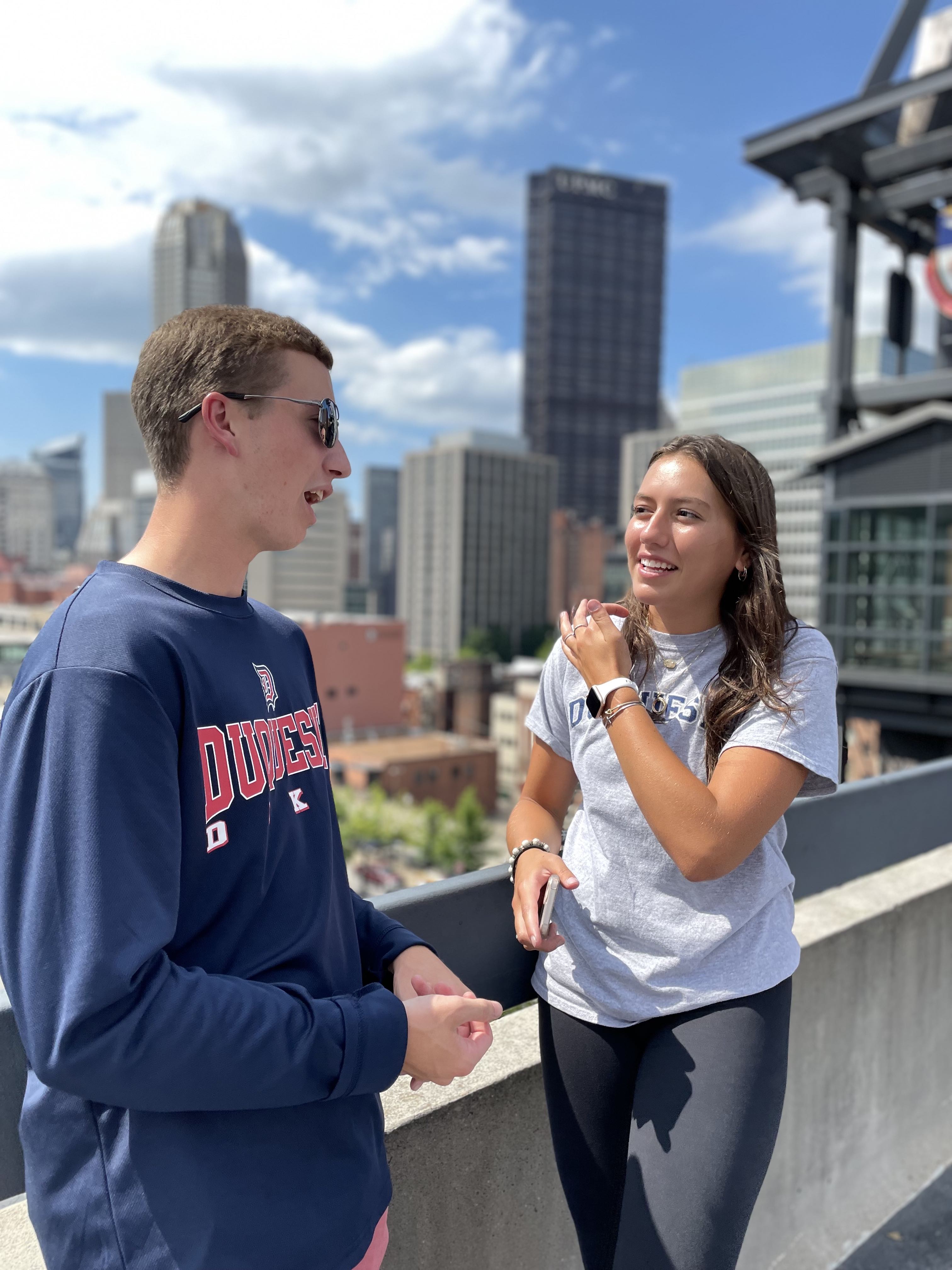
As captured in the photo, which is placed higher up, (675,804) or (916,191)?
(916,191)

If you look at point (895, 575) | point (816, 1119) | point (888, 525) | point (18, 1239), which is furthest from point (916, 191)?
point (18, 1239)

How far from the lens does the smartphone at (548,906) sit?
1.80 metres

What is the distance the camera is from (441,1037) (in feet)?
4.09

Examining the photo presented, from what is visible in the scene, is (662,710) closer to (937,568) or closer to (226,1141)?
(226,1141)

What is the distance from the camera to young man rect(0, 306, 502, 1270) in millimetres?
1010

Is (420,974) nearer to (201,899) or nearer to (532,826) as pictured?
(201,899)

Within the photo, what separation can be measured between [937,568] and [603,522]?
151 m

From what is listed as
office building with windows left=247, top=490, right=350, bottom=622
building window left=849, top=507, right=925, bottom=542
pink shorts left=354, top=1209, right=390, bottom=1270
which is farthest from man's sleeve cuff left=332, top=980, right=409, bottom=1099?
office building with windows left=247, top=490, right=350, bottom=622

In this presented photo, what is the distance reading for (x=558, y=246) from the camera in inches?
6540

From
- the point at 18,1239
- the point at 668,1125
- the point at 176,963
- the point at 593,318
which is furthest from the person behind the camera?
the point at 593,318

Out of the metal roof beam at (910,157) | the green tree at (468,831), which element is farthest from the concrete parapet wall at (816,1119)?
the green tree at (468,831)

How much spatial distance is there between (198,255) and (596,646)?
675ft

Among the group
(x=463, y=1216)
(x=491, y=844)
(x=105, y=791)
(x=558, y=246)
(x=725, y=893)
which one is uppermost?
(x=558, y=246)

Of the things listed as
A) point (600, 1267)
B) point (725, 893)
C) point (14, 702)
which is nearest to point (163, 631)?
point (14, 702)
